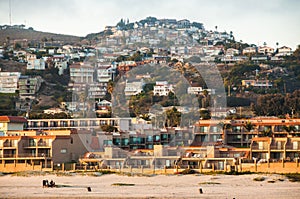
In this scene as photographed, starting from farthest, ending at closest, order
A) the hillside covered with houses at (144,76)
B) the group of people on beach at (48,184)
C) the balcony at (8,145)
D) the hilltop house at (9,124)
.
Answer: the hillside covered with houses at (144,76), the hilltop house at (9,124), the balcony at (8,145), the group of people on beach at (48,184)

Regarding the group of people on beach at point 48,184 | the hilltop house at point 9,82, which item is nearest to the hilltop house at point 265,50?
the hilltop house at point 9,82

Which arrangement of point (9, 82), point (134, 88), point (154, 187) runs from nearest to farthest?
point (154, 187) → point (134, 88) → point (9, 82)

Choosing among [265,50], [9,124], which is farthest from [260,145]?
[265,50]

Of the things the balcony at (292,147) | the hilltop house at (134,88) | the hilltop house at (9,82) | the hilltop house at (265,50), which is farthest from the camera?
the hilltop house at (265,50)

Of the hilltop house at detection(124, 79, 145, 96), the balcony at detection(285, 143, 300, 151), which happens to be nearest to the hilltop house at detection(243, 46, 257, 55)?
the hilltop house at detection(124, 79, 145, 96)

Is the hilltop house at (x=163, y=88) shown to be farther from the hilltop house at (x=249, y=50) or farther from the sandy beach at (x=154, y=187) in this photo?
the sandy beach at (x=154, y=187)

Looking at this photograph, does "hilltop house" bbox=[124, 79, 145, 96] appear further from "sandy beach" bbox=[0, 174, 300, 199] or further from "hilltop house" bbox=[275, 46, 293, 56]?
"sandy beach" bbox=[0, 174, 300, 199]

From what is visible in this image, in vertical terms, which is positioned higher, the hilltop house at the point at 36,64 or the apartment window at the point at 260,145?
the hilltop house at the point at 36,64

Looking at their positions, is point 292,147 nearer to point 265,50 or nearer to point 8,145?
point 8,145

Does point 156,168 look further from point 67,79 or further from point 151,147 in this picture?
point 67,79
